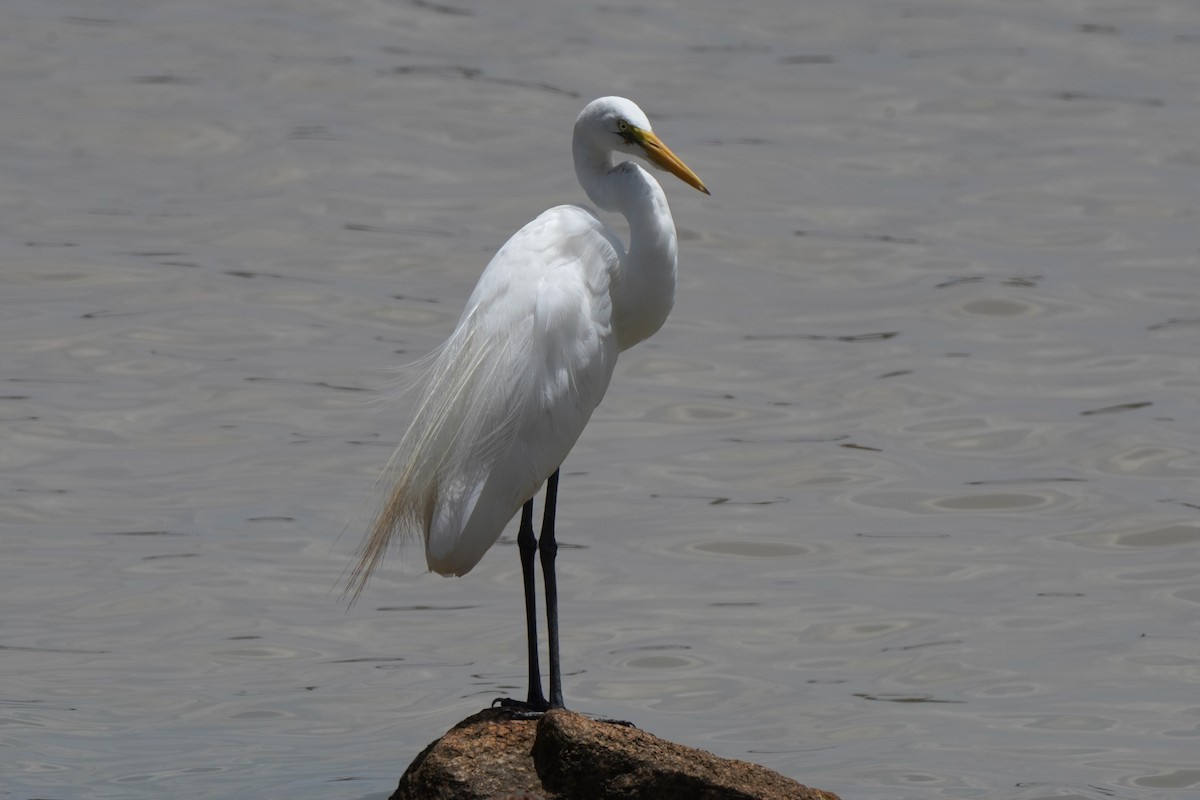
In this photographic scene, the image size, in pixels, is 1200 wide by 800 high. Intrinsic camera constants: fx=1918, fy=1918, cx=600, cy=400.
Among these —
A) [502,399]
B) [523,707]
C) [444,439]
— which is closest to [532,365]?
[502,399]

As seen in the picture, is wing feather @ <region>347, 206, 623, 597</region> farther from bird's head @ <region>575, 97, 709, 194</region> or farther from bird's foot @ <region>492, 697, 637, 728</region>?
bird's foot @ <region>492, 697, 637, 728</region>

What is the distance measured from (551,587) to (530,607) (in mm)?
124

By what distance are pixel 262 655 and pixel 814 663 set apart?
2689mm

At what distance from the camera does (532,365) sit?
6195 millimetres

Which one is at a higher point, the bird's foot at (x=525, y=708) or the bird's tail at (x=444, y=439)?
the bird's tail at (x=444, y=439)

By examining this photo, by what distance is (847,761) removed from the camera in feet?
26.5

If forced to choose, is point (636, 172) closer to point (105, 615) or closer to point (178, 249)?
point (105, 615)

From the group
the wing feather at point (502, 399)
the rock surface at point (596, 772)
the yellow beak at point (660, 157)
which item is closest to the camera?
the rock surface at point (596, 772)

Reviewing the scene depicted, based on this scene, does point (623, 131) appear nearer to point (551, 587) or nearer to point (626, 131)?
point (626, 131)

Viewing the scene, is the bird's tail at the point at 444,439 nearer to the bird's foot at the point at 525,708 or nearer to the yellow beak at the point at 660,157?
the bird's foot at the point at 525,708

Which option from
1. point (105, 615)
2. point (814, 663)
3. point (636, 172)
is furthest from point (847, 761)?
point (105, 615)

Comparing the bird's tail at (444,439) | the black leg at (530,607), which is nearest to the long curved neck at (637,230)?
the bird's tail at (444,439)

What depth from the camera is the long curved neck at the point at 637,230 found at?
253 inches

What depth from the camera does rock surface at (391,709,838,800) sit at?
5359mm
